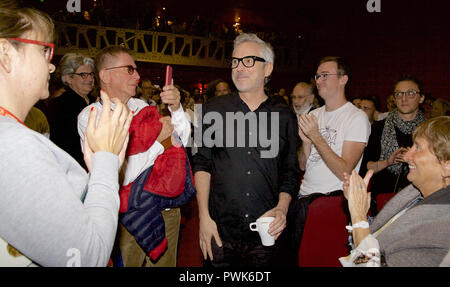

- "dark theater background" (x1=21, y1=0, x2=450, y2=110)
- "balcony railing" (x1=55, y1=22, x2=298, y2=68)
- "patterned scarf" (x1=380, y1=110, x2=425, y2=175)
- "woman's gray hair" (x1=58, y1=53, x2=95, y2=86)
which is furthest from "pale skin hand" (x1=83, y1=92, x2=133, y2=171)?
"balcony railing" (x1=55, y1=22, x2=298, y2=68)

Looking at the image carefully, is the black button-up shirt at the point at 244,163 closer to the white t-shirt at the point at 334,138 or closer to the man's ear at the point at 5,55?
the white t-shirt at the point at 334,138

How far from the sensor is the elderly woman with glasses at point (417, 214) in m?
1.19

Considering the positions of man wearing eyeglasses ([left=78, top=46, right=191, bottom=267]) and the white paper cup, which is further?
man wearing eyeglasses ([left=78, top=46, right=191, bottom=267])

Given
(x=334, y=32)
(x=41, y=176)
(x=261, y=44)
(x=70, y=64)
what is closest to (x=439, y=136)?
(x=261, y=44)

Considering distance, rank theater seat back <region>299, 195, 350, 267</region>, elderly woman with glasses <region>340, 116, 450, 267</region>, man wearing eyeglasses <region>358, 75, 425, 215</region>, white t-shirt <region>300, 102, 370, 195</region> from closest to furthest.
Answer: elderly woman with glasses <region>340, 116, 450, 267</region> → theater seat back <region>299, 195, 350, 267</region> → white t-shirt <region>300, 102, 370, 195</region> → man wearing eyeglasses <region>358, 75, 425, 215</region>

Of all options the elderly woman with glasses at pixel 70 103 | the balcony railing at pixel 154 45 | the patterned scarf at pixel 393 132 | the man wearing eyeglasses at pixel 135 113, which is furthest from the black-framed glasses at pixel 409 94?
the balcony railing at pixel 154 45

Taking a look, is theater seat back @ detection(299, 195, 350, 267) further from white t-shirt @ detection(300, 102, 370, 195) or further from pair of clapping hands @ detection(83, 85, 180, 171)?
pair of clapping hands @ detection(83, 85, 180, 171)

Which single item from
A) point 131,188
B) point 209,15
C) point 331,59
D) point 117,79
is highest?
point 209,15

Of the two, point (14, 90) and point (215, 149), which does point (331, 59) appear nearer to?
point (215, 149)

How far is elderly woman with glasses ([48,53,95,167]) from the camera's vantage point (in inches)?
98.2

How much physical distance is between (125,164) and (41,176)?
1.10m

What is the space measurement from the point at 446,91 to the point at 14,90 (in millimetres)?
8281

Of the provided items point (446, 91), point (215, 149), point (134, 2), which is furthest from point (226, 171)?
point (134, 2)

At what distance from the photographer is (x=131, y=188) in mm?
1812
